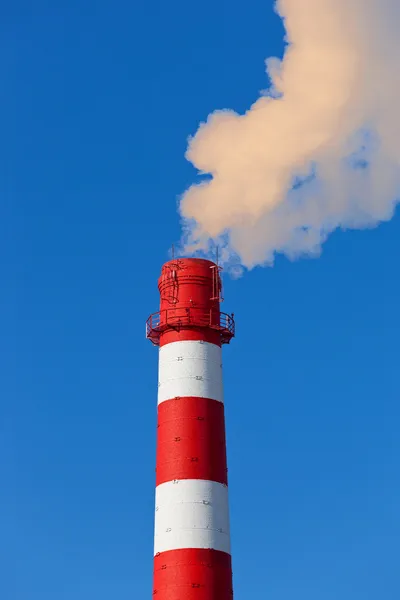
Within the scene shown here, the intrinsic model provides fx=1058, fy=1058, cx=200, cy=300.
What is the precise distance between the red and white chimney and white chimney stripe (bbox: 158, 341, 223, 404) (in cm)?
4

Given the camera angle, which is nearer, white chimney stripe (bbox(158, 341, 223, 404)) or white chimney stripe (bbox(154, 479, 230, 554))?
white chimney stripe (bbox(154, 479, 230, 554))

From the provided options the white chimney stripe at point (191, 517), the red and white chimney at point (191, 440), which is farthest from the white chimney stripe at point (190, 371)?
the white chimney stripe at point (191, 517)

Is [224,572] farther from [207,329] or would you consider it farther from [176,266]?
[176,266]

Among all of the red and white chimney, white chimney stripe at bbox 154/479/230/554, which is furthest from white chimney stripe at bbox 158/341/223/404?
white chimney stripe at bbox 154/479/230/554

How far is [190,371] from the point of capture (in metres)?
40.2

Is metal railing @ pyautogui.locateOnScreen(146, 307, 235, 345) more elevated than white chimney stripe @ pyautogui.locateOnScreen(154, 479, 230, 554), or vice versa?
metal railing @ pyautogui.locateOnScreen(146, 307, 235, 345)

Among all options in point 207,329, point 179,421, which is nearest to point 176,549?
point 179,421

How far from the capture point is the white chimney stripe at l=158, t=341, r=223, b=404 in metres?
40.0

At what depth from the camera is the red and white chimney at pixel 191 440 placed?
123ft

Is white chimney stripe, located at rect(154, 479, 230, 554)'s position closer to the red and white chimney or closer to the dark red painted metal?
the red and white chimney

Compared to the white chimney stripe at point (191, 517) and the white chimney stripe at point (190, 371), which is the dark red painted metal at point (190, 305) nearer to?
the white chimney stripe at point (190, 371)

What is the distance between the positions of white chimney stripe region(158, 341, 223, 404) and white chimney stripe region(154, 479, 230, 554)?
3469 millimetres

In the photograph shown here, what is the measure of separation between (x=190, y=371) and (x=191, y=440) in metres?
2.69

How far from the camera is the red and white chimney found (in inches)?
1481
